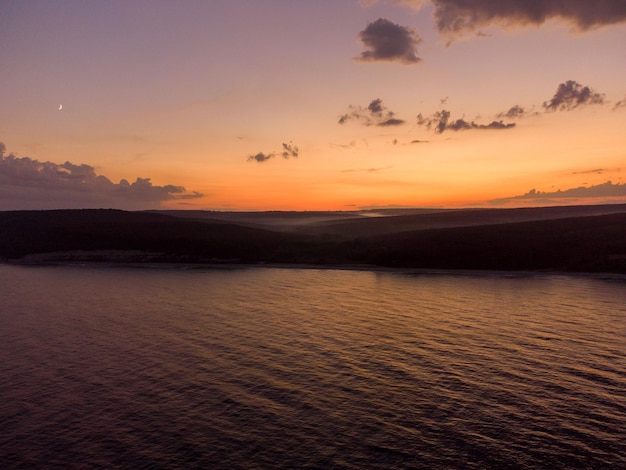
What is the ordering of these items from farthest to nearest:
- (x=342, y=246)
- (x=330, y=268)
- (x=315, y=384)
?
1. (x=342, y=246)
2. (x=330, y=268)
3. (x=315, y=384)

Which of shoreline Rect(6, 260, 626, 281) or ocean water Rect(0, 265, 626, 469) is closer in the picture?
ocean water Rect(0, 265, 626, 469)

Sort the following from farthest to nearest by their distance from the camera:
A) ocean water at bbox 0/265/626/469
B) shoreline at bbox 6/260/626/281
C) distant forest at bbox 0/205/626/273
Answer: distant forest at bbox 0/205/626/273 → shoreline at bbox 6/260/626/281 → ocean water at bbox 0/265/626/469

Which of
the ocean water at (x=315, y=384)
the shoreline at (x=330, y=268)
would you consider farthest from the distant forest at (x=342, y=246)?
the ocean water at (x=315, y=384)

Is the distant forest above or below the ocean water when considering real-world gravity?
above

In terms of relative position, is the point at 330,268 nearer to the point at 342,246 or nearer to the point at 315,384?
the point at 342,246

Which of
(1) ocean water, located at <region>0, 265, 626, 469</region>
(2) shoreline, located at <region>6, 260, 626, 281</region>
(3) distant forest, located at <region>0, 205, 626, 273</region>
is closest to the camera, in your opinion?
(1) ocean water, located at <region>0, 265, 626, 469</region>

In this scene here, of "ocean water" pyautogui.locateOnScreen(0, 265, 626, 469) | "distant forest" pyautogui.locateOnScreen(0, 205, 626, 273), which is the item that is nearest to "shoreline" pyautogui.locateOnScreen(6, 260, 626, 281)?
"distant forest" pyautogui.locateOnScreen(0, 205, 626, 273)

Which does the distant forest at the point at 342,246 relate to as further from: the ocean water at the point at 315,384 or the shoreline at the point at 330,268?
the ocean water at the point at 315,384

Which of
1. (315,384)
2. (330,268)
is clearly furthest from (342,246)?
(315,384)

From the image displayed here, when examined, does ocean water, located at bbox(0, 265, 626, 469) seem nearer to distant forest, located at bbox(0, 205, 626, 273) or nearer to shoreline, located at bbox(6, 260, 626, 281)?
shoreline, located at bbox(6, 260, 626, 281)
